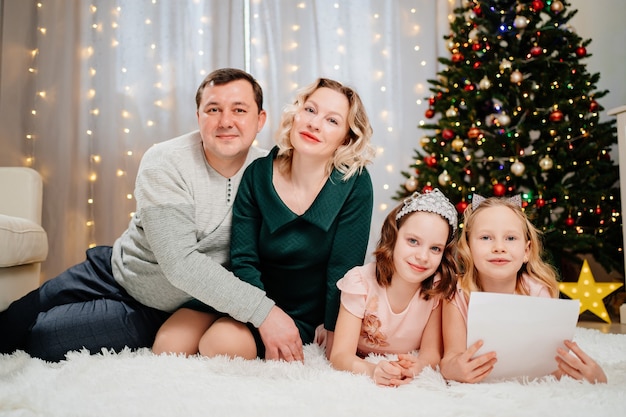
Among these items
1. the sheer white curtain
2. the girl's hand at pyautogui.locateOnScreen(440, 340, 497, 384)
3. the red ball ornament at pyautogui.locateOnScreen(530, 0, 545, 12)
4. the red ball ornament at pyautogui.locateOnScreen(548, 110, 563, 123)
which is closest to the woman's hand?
the girl's hand at pyautogui.locateOnScreen(440, 340, 497, 384)

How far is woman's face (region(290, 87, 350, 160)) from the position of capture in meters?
1.51

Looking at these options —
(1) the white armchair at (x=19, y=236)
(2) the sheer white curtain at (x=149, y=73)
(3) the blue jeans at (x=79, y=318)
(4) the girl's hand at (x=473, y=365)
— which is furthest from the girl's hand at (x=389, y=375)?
(2) the sheer white curtain at (x=149, y=73)

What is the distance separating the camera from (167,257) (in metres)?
1.40

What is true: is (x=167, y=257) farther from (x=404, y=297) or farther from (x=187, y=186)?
(x=404, y=297)

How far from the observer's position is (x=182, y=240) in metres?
1.43

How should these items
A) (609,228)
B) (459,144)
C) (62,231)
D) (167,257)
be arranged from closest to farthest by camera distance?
(167,257) → (609,228) → (459,144) → (62,231)

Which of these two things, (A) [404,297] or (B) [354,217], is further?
(B) [354,217]

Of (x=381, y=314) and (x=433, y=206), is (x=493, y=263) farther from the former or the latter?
(x=381, y=314)

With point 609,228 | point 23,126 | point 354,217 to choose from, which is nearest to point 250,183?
point 354,217

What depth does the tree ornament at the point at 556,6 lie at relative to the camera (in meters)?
2.62

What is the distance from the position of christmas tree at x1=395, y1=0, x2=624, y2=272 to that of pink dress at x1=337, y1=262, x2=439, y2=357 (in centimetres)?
130

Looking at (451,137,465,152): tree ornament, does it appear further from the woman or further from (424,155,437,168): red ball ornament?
the woman

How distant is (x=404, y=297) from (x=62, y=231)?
2360 millimetres

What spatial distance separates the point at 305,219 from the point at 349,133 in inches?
12.3
